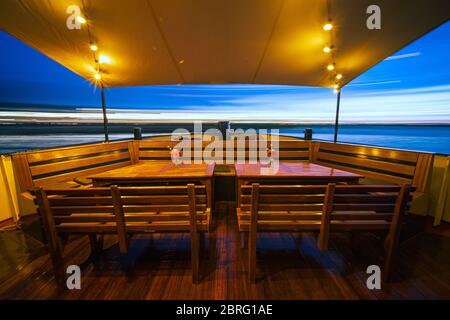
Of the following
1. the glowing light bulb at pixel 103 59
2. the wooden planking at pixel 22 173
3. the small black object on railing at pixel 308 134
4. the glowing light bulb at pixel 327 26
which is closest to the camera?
the wooden planking at pixel 22 173

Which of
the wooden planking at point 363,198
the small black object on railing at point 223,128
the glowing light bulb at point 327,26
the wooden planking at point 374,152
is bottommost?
the wooden planking at point 363,198

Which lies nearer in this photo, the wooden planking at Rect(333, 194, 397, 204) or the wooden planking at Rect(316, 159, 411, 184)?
the wooden planking at Rect(333, 194, 397, 204)

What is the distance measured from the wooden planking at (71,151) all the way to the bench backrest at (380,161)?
4.31 m

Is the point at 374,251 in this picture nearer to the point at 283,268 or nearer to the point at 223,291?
the point at 283,268

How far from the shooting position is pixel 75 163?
2926 millimetres

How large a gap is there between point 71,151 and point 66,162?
0.20m

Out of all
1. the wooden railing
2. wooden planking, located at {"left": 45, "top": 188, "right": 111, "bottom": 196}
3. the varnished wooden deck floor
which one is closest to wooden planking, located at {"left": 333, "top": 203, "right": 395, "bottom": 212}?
the varnished wooden deck floor

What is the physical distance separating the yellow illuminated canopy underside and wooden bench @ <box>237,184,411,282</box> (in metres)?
2.43

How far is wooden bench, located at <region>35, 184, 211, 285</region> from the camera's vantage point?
1.32 meters

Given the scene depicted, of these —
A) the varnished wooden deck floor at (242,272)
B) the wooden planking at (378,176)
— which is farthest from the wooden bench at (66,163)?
the wooden planking at (378,176)

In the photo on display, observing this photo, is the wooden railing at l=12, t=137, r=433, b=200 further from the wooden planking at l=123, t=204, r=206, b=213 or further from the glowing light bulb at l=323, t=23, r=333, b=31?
the glowing light bulb at l=323, t=23, r=333, b=31

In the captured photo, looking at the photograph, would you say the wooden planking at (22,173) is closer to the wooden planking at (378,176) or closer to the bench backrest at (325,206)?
the bench backrest at (325,206)

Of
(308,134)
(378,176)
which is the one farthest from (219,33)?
(378,176)

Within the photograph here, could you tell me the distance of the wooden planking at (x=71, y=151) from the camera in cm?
251
